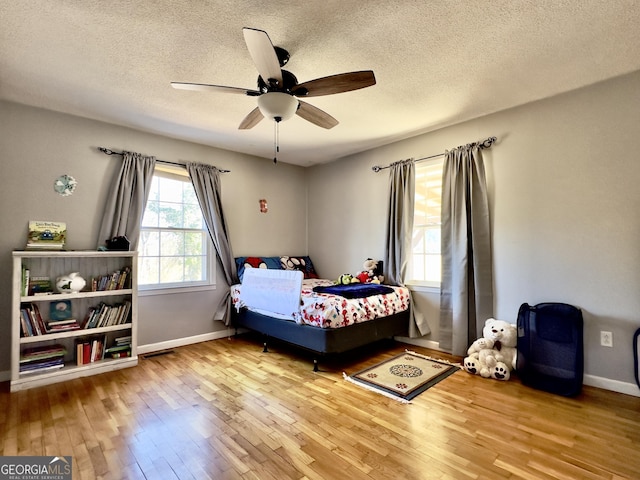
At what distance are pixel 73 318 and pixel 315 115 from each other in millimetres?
2993

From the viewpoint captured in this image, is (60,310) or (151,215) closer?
(60,310)

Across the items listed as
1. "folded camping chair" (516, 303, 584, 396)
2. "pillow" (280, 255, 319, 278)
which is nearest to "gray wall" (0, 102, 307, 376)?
"pillow" (280, 255, 319, 278)

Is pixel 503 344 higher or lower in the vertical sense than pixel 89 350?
higher

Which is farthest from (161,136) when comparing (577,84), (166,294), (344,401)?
(577,84)

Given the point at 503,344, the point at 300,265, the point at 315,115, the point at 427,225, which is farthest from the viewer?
the point at 300,265

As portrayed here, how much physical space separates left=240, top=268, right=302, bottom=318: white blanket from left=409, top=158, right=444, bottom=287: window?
159 centimetres

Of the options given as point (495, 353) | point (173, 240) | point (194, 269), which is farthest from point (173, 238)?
point (495, 353)

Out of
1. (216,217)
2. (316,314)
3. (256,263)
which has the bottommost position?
(316,314)

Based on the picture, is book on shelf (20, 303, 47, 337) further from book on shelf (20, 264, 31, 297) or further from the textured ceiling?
the textured ceiling

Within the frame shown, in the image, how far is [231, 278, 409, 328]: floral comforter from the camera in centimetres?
288

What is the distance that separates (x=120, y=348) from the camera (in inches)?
124

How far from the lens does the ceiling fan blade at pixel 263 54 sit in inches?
59.9

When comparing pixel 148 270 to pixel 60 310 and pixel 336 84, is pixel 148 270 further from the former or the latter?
pixel 336 84

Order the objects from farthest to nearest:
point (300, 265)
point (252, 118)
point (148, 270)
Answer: point (300, 265) → point (148, 270) → point (252, 118)
